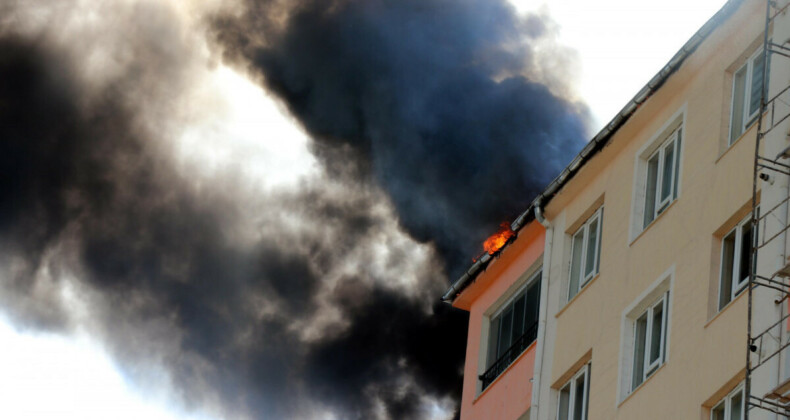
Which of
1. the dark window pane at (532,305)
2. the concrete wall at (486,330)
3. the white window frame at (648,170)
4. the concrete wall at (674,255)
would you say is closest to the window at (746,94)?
the concrete wall at (674,255)

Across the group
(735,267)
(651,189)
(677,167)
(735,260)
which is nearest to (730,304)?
(735,267)

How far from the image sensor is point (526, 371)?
34375 millimetres

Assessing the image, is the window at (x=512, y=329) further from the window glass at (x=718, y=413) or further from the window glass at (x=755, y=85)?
the window glass at (x=718, y=413)

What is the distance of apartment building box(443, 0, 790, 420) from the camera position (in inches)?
998

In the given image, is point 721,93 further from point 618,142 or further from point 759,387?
point 759,387

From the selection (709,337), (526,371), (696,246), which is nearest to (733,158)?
(696,246)

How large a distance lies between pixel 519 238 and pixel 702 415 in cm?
1137

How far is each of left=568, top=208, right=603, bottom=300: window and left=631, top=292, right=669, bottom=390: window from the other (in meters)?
3.05

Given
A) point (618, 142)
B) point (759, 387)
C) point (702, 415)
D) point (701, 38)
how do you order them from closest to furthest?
point (759, 387)
point (702, 415)
point (701, 38)
point (618, 142)

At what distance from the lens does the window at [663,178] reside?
2991 centimetres

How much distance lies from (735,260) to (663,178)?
4063mm

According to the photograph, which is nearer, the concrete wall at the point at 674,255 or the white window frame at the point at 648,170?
the concrete wall at the point at 674,255

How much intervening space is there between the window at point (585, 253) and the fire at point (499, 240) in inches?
123

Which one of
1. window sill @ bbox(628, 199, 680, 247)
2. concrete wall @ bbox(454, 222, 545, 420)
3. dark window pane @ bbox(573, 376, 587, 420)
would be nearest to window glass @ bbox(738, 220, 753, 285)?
window sill @ bbox(628, 199, 680, 247)
